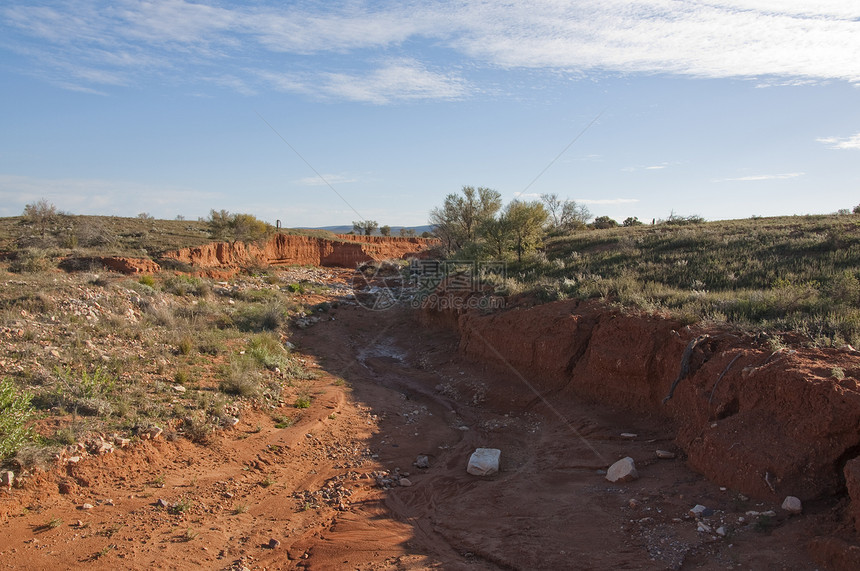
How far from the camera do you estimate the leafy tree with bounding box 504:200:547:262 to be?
19.6m

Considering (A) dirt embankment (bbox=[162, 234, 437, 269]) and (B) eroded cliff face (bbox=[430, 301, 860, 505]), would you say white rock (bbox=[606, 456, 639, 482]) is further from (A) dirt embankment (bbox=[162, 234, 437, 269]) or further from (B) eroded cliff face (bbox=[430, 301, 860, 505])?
(A) dirt embankment (bbox=[162, 234, 437, 269])

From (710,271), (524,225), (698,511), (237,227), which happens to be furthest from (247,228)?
(698,511)

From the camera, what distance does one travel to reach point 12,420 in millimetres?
6449

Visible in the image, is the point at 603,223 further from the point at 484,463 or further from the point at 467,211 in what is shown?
the point at 484,463

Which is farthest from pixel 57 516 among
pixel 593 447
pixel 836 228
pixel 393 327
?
pixel 836 228

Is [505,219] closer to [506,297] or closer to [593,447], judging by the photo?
[506,297]

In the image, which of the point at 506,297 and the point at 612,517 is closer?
the point at 612,517

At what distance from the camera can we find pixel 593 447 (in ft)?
26.9

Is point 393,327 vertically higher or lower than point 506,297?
lower

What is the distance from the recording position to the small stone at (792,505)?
5.14 m

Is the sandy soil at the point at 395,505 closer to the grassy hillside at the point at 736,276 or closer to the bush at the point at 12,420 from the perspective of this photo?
the bush at the point at 12,420

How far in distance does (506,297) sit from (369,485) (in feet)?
25.3

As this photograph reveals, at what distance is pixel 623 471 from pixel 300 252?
3163cm

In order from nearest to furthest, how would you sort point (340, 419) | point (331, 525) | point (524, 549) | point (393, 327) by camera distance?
1. point (524, 549)
2. point (331, 525)
3. point (340, 419)
4. point (393, 327)
